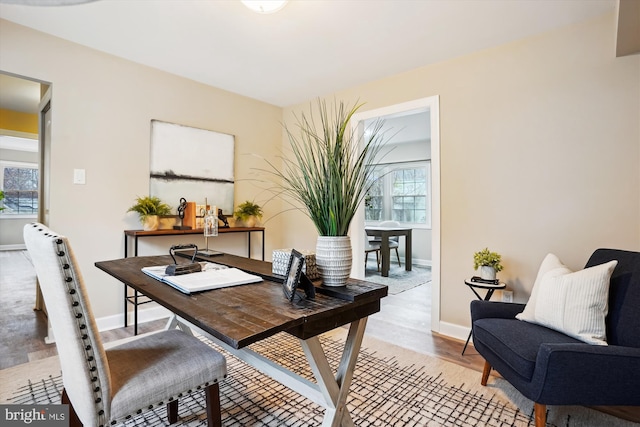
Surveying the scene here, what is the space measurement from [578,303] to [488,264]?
0.81 meters

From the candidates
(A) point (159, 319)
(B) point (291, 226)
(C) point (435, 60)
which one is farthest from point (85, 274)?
(C) point (435, 60)

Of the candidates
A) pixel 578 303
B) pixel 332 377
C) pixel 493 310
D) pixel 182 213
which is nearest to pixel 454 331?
pixel 493 310

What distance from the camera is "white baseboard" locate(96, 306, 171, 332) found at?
110 inches

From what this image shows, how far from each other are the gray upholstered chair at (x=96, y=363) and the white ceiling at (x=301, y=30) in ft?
6.21

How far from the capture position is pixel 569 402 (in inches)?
53.9

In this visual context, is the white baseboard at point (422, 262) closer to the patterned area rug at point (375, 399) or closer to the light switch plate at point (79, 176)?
the patterned area rug at point (375, 399)

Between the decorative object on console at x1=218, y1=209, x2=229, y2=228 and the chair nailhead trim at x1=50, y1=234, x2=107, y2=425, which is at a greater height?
the decorative object on console at x1=218, y1=209, x2=229, y2=228

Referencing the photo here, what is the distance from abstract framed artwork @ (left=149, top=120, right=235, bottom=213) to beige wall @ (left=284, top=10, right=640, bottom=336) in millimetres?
2140

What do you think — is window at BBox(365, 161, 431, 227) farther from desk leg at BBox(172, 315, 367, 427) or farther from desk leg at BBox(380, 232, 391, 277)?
desk leg at BBox(172, 315, 367, 427)

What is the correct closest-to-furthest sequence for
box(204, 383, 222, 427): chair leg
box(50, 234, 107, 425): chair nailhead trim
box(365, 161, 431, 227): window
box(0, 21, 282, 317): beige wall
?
box(50, 234, 107, 425): chair nailhead trim
box(204, 383, 222, 427): chair leg
box(0, 21, 282, 317): beige wall
box(365, 161, 431, 227): window

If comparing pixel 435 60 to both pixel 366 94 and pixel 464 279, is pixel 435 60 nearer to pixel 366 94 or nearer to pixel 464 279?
pixel 366 94

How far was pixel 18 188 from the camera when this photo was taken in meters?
7.64

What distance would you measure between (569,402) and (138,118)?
12.0 feet

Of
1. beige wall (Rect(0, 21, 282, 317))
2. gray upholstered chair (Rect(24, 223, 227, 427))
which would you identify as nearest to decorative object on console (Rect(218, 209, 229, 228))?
beige wall (Rect(0, 21, 282, 317))
